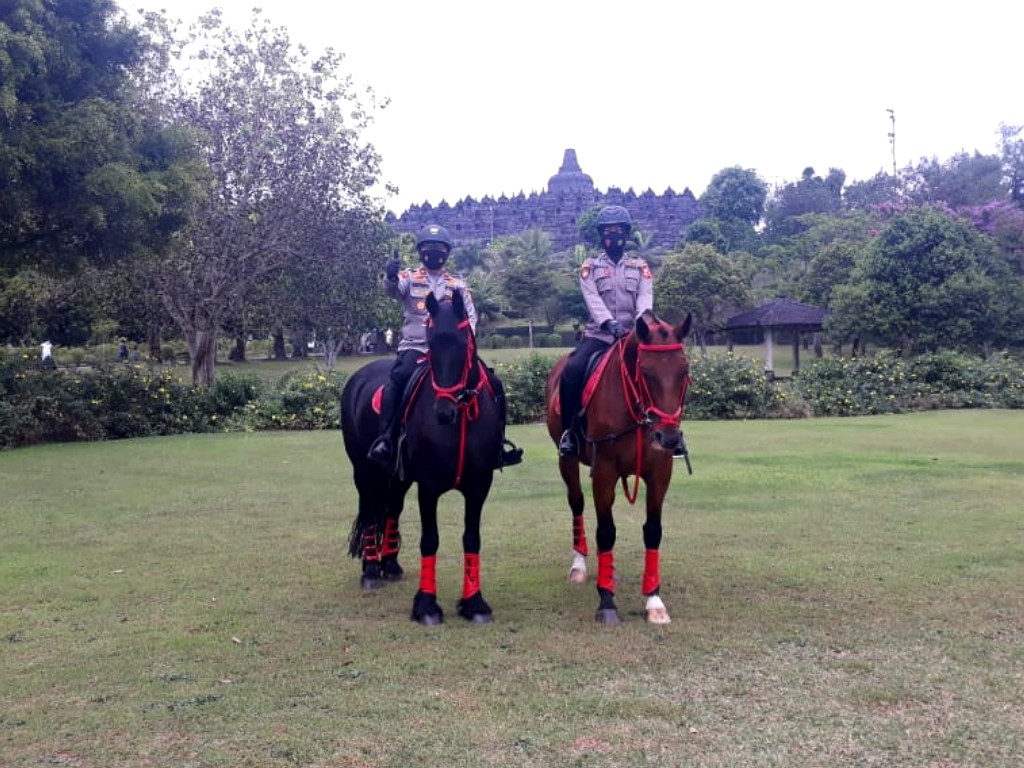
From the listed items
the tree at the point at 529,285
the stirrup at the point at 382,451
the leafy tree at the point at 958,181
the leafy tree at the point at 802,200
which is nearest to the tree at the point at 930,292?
the leafy tree at the point at 958,181

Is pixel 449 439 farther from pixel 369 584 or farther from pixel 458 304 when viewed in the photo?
pixel 369 584

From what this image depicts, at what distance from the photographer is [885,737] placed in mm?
4301

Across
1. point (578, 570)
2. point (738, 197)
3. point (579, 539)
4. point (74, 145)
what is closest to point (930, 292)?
point (74, 145)

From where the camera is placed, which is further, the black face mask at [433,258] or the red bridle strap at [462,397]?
the black face mask at [433,258]

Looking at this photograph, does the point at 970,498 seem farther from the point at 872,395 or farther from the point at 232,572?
the point at 872,395

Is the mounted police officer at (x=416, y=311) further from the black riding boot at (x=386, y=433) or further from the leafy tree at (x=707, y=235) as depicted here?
the leafy tree at (x=707, y=235)

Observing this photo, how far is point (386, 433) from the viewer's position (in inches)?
264

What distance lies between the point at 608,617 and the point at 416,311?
2576mm

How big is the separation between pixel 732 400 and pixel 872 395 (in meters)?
3.96

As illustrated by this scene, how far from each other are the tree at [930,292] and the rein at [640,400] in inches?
1014

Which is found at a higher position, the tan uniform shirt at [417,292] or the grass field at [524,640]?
the tan uniform shirt at [417,292]

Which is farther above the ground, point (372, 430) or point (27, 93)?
point (27, 93)

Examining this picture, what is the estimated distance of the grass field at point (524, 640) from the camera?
4.33 m

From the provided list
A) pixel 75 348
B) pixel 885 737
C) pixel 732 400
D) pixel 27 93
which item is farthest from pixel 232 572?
pixel 75 348
